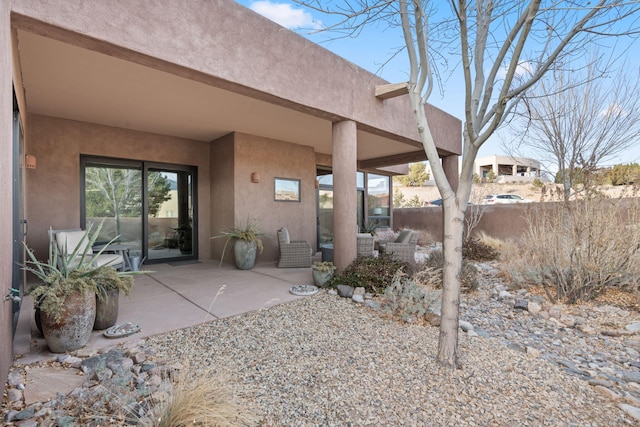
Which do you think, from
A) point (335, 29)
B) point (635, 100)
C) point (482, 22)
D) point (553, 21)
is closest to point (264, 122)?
point (335, 29)

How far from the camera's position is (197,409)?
164 cm

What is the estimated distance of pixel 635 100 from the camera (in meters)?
6.49

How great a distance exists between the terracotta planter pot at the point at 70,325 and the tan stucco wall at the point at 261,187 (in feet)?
13.1

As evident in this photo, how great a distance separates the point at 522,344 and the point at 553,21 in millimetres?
2853

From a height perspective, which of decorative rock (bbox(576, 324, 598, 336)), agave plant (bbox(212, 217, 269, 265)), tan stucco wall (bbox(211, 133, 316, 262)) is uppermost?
tan stucco wall (bbox(211, 133, 316, 262))

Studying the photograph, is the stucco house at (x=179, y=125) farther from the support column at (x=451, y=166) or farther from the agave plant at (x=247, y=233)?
the agave plant at (x=247, y=233)

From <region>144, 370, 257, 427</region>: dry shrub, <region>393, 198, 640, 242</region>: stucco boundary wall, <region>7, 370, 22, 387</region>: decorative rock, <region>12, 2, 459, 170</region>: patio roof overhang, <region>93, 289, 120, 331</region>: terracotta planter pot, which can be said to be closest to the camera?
<region>144, 370, 257, 427</region>: dry shrub

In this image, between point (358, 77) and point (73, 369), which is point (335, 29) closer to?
point (358, 77)

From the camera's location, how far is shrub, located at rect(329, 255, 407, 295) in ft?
14.9

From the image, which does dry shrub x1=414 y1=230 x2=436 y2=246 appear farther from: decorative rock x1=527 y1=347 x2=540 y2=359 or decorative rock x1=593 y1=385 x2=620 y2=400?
decorative rock x1=593 y1=385 x2=620 y2=400

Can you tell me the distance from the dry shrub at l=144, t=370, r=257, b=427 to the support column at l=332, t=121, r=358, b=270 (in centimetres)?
332

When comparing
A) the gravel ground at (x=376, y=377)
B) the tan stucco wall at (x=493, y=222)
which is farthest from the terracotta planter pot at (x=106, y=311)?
the tan stucco wall at (x=493, y=222)

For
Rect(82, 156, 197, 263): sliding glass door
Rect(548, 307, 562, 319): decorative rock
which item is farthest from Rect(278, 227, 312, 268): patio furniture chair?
Rect(548, 307, 562, 319): decorative rock

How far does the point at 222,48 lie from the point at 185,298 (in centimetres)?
310
